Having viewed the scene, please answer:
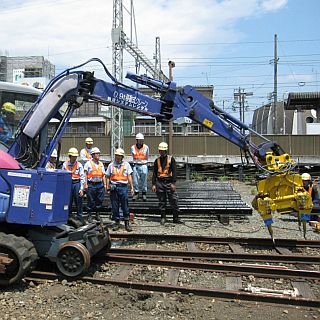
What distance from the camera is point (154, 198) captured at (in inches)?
481

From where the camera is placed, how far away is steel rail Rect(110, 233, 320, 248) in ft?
27.0

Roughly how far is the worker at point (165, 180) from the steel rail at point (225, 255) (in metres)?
2.94

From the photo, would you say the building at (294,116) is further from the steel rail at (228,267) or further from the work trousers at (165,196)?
the steel rail at (228,267)

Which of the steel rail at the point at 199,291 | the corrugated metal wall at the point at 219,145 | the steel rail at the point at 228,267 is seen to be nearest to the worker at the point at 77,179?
the steel rail at the point at 228,267

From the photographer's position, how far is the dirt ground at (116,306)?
197 inches

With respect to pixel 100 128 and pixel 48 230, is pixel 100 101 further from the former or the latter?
pixel 100 128

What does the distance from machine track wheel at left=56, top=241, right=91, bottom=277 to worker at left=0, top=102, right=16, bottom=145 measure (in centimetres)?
180

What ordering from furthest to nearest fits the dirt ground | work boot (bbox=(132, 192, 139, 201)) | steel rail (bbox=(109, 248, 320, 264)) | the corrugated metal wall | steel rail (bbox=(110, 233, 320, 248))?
the corrugated metal wall, work boot (bbox=(132, 192, 139, 201)), steel rail (bbox=(110, 233, 320, 248)), steel rail (bbox=(109, 248, 320, 264)), the dirt ground

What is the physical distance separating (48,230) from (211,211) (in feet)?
17.6

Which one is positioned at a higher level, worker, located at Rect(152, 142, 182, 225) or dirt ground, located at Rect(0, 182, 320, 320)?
worker, located at Rect(152, 142, 182, 225)

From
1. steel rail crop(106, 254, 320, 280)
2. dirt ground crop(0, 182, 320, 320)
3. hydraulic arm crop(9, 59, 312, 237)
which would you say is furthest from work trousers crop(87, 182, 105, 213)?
dirt ground crop(0, 182, 320, 320)

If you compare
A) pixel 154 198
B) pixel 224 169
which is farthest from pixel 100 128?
pixel 154 198

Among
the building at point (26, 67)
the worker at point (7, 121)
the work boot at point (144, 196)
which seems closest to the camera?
the worker at point (7, 121)

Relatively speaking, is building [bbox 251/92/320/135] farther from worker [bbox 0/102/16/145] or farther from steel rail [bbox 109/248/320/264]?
worker [bbox 0/102/16/145]
